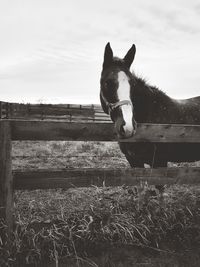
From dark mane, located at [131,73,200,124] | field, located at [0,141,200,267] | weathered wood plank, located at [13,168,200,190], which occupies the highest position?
dark mane, located at [131,73,200,124]

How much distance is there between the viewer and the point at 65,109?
87.7 feet

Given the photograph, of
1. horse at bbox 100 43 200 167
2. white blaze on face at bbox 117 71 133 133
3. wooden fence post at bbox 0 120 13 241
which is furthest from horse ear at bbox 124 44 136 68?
wooden fence post at bbox 0 120 13 241

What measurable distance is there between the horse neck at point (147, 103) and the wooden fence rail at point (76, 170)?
4.20 ft

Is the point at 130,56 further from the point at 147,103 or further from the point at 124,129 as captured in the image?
the point at 124,129

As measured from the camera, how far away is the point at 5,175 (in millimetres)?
3396

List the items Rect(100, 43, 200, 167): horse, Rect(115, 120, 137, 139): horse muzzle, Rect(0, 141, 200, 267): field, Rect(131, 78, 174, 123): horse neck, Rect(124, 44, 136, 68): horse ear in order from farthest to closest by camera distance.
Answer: Rect(124, 44, 136, 68): horse ear
Rect(131, 78, 174, 123): horse neck
Rect(100, 43, 200, 167): horse
Rect(115, 120, 137, 139): horse muzzle
Rect(0, 141, 200, 267): field

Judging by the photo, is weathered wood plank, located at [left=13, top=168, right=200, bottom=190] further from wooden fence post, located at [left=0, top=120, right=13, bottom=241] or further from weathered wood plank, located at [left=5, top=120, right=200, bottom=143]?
weathered wood plank, located at [left=5, top=120, right=200, bottom=143]

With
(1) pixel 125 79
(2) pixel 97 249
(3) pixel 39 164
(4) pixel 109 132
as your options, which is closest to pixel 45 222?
(2) pixel 97 249

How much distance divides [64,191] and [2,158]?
3.02m

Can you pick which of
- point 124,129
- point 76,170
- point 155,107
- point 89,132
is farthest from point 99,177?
point 155,107

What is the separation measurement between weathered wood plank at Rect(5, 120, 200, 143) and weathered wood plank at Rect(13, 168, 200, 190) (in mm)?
398

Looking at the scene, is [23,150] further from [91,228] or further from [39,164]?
[91,228]

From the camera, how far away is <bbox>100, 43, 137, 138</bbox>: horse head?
3.94m

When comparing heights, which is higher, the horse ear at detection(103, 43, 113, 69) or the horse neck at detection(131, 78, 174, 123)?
the horse ear at detection(103, 43, 113, 69)
